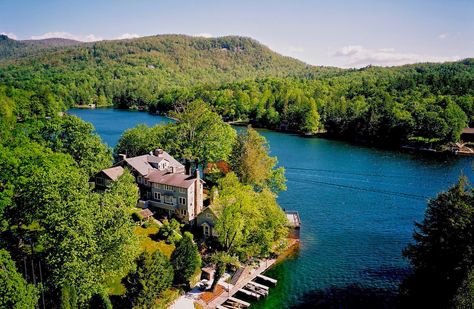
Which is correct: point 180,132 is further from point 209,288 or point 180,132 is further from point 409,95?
point 409,95

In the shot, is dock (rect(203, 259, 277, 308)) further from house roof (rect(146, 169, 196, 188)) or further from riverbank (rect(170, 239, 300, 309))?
house roof (rect(146, 169, 196, 188))

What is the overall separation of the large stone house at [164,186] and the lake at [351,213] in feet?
46.1

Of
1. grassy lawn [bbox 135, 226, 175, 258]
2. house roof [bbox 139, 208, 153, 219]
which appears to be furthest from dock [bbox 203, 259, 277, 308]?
house roof [bbox 139, 208, 153, 219]

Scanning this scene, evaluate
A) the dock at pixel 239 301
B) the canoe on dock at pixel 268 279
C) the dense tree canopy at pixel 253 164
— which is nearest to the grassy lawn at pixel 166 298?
the dock at pixel 239 301

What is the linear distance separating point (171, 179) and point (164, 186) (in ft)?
4.24

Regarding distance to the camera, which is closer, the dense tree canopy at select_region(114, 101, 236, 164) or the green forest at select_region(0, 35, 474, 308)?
the green forest at select_region(0, 35, 474, 308)

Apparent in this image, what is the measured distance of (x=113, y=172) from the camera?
5553cm

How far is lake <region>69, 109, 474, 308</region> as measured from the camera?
141 feet

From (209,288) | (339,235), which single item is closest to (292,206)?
(339,235)

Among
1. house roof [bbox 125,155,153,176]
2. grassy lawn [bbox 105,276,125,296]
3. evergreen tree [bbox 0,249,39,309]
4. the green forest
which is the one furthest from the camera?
house roof [bbox 125,155,153,176]

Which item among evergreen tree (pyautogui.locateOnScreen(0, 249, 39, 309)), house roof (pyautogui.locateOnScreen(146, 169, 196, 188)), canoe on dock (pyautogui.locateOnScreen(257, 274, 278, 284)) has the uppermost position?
house roof (pyautogui.locateOnScreen(146, 169, 196, 188))

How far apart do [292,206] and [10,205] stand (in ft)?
134

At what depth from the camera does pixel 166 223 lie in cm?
4909

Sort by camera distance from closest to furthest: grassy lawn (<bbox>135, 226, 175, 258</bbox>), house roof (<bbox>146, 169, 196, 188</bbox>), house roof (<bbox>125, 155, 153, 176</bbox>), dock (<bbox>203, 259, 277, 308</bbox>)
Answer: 1. dock (<bbox>203, 259, 277, 308</bbox>)
2. grassy lawn (<bbox>135, 226, 175, 258</bbox>)
3. house roof (<bbox>146, 169, 196, 188</bbox>)
4. house roof (<bbox>125, 155, 153, 176</bbox>)
